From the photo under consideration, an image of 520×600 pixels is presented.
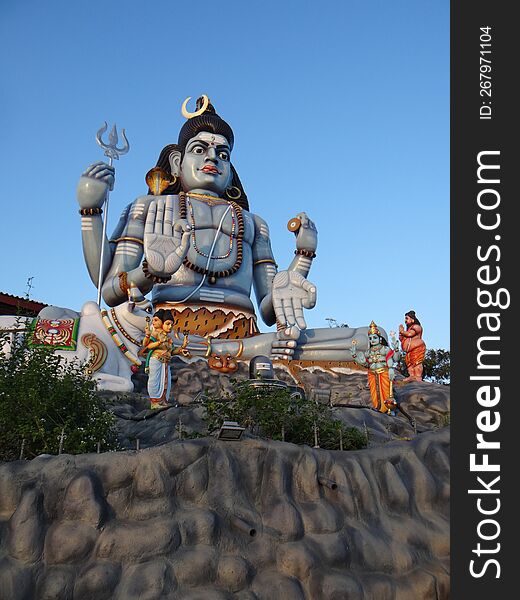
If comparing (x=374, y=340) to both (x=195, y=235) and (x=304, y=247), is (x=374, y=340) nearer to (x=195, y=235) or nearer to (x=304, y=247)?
(x=304, y=247)

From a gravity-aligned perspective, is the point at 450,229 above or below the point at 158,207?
below

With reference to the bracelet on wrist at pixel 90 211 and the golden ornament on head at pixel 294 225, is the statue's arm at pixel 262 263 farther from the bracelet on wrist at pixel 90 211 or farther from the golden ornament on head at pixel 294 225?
the bracelet on wrist at pixel 90 211

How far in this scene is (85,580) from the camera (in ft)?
13.1

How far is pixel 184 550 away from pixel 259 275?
941cm

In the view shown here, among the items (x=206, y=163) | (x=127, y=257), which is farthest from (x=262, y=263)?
(x=127, y=257)

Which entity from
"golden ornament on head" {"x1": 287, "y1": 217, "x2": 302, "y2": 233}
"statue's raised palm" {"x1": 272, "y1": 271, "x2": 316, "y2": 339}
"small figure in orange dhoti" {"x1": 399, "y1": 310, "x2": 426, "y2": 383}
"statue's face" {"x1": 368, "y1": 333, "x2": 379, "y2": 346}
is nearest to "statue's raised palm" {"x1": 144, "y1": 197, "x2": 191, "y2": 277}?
"statue's raised palm" {"x1": 272, "y1": 271, "x2": 316, "y2": 339}

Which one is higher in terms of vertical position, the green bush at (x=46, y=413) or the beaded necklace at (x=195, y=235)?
the beaded necklace at (x=195, y=235)

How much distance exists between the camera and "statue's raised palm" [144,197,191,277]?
Result: 34.1ft

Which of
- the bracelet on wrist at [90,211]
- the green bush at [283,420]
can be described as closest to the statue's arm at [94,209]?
the bracelet on wrist at [90,211]

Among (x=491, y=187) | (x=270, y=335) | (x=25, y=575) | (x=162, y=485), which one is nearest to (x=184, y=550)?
(x=162, y=485)

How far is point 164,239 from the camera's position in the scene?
1198 cm

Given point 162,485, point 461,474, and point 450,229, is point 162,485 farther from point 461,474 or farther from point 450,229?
point 450,229

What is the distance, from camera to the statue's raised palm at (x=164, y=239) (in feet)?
34.1

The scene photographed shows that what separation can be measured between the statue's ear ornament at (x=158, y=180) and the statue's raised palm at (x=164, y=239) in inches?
36.5
